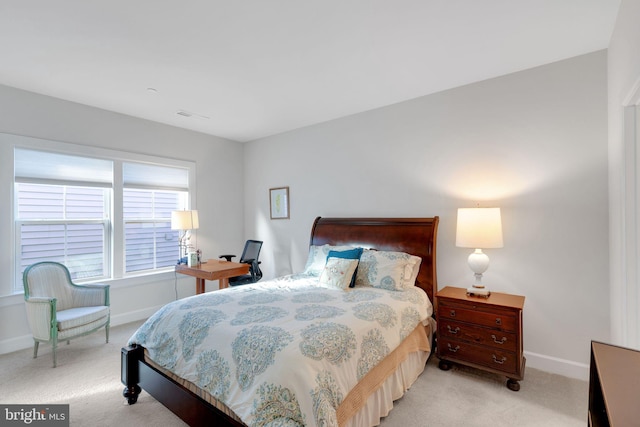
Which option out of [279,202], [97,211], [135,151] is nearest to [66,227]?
[97,211]

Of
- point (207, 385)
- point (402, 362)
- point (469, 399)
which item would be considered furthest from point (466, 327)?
point (207, 385)

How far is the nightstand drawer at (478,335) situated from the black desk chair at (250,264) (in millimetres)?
2610

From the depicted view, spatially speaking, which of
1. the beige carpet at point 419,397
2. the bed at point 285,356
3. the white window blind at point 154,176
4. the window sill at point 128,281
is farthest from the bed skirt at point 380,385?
the white window blind at point 154,176

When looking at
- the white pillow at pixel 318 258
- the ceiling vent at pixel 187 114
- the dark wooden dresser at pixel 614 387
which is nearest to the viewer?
the dark wooden dresser at pixel 614 387

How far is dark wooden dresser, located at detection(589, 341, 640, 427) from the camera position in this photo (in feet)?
2.69

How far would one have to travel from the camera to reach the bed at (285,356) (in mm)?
1527

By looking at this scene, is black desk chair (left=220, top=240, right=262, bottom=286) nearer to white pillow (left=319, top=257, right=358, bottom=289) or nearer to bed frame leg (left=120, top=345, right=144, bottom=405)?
white pillow (left=319, top=257, right=358, bottom=289)

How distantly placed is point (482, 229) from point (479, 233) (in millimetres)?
42

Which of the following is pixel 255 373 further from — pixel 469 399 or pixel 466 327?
pixel 466 327

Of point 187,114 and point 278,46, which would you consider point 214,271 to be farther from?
point 278,46

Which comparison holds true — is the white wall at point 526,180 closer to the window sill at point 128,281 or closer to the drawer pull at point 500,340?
the drawer pull at point 500,340

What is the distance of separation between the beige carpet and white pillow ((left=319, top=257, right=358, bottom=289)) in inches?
40.1

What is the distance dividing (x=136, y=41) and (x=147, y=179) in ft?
7.60

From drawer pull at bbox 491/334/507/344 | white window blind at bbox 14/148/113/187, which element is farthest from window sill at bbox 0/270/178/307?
drawer pull at bbox 491/334/507/344
